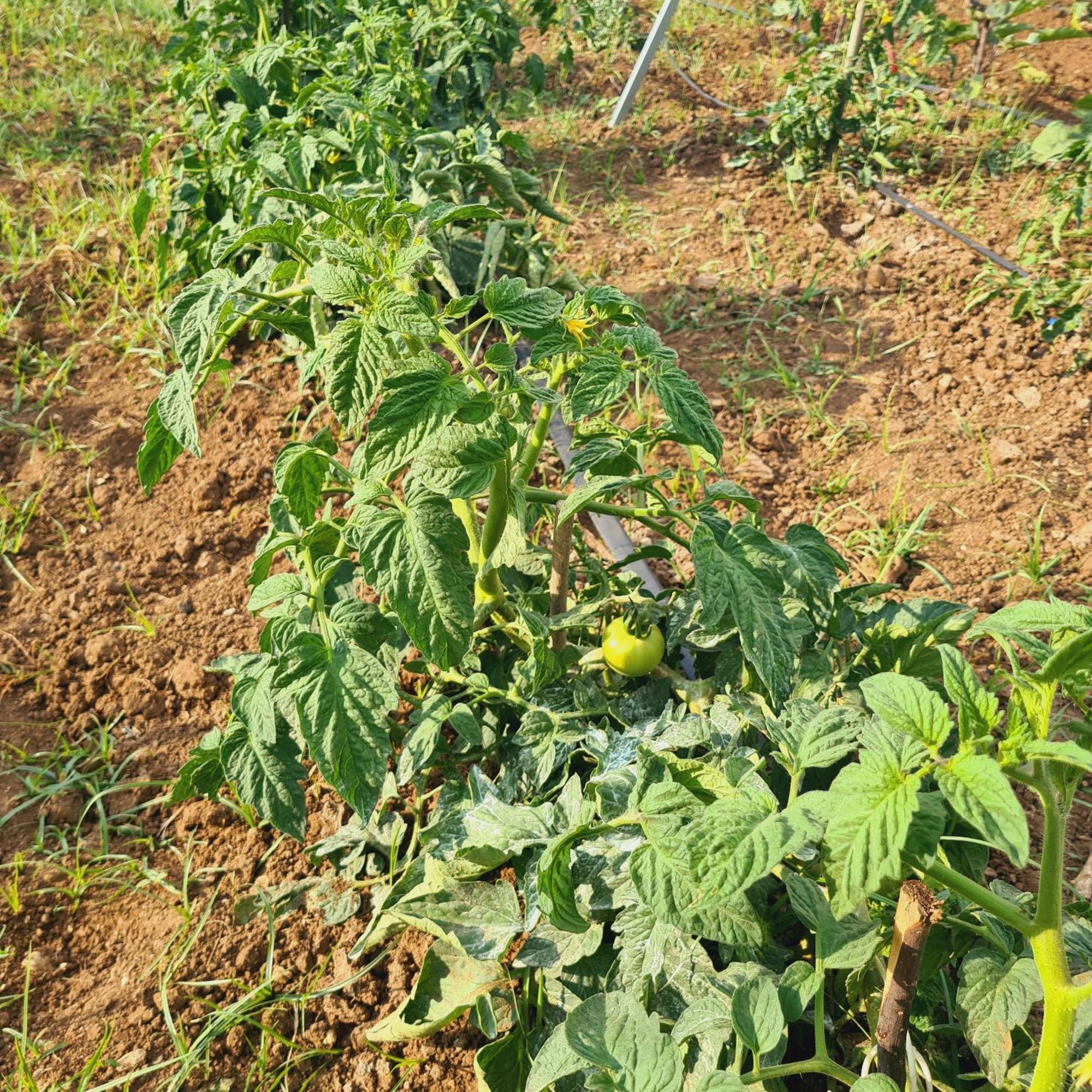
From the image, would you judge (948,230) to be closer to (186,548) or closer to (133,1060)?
(186,548)

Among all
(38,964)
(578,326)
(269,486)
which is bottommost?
(38,964)

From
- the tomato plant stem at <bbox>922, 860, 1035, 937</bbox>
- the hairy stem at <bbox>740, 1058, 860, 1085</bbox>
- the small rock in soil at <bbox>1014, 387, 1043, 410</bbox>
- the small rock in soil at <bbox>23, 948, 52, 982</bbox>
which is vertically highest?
the tomato plant stem at <bbox>922, 860, 1035, 937</bbox>

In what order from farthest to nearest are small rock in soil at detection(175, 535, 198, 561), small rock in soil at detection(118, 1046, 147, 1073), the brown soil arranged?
small rock in soil at detection(175, 535, 198, 561)
the brown soil
small rock in soil at detection(118, 1046, 147, 1073)

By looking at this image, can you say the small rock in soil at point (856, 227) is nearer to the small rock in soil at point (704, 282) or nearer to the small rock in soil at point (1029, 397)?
the small rock in soil at point (704, 282)

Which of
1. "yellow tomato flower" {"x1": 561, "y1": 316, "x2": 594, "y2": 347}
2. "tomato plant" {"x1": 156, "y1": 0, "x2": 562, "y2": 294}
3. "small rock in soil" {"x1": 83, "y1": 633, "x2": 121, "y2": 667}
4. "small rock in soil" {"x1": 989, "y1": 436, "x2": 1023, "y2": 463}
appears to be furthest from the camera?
"tomato plant" {"x1": 156, "y1": 0, "x2": 562, "y2": 294}

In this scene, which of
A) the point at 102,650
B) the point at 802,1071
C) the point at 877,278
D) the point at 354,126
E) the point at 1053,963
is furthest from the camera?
the point at 877,278

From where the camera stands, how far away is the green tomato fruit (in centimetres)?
152

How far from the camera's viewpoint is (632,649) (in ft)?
4.98

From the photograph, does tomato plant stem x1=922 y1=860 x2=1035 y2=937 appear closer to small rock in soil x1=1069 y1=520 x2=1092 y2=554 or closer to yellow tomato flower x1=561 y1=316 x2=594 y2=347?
yellow tomato flower x1=561 y1=316 x2=594 y2=347

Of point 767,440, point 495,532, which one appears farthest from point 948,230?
point 495,532

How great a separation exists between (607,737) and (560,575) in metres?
0.28

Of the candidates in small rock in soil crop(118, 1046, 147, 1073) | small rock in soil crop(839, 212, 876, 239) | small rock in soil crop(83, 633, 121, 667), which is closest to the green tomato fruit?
small rock in soil crop(118, 1046, 147, 1073)

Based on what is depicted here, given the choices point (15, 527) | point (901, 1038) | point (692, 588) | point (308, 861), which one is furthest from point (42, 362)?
point (901, 1038)

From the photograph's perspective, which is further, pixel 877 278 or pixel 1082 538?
pixel 877 278
